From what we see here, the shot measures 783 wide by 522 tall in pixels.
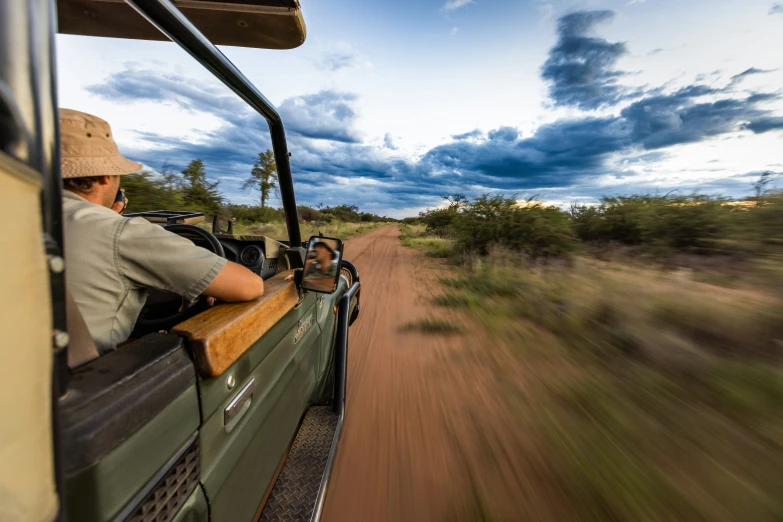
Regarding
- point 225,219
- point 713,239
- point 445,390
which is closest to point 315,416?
point 445,390

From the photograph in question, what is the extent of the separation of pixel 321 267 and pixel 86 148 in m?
0.90

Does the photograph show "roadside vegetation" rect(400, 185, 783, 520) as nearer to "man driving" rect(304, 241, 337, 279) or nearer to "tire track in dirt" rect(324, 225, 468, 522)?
"tire track in dirt" rect(324, 225, 468, 522)

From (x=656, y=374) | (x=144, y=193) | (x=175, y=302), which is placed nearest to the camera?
(x=175, y=302)

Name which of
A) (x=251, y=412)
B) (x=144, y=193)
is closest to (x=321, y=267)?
(x=251, y=412)

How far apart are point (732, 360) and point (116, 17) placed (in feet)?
16.5

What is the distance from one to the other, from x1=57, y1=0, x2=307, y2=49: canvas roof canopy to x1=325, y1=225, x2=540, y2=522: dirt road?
2.49 metres

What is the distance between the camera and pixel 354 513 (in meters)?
2.11

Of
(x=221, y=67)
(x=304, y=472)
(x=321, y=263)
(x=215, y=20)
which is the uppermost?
(x=215, y=20)

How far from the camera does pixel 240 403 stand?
1231mm

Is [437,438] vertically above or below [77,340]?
below

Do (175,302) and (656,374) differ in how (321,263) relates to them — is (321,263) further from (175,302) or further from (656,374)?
(656,374)

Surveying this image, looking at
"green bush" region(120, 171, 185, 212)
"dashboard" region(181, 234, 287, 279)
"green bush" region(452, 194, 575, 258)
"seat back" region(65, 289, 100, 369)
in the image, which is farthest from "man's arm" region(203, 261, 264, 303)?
"green bush" region(452, 194, 575, 258)

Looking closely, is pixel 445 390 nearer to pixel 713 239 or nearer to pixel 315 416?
pixel 315 416

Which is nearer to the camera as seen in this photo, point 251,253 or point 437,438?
point 251,253
